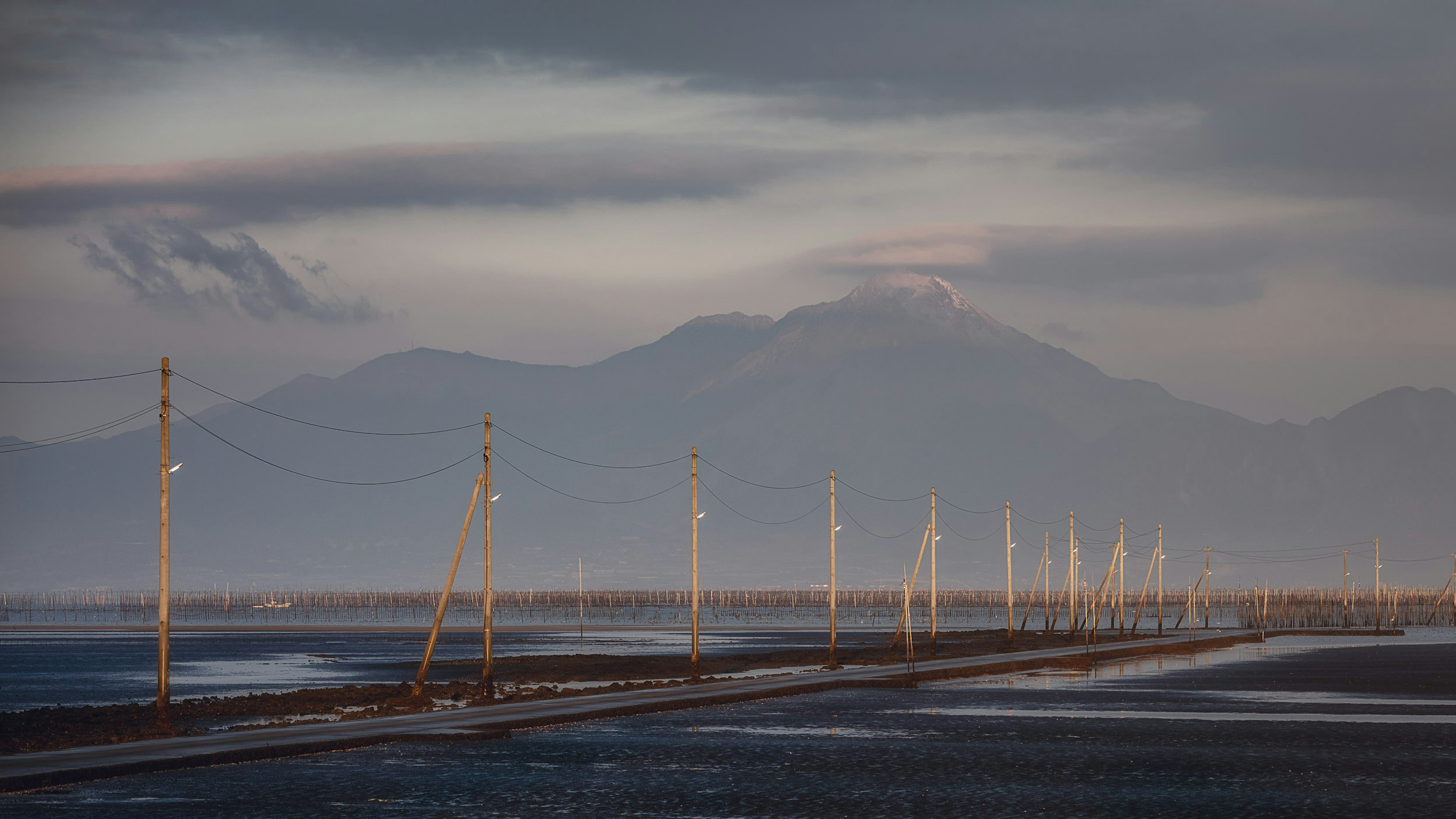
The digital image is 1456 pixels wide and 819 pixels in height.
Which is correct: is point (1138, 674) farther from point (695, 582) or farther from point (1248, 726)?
point (1248, 726)

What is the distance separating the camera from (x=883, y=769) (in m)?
28.5

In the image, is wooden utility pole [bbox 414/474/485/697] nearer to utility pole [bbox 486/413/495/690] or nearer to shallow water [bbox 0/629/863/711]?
utility pole [bbox 486/413/495/690]

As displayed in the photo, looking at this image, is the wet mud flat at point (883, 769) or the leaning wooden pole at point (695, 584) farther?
the leaning wooden pole at point (695, 584)

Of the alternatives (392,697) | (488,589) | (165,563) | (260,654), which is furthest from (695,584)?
(260,654)

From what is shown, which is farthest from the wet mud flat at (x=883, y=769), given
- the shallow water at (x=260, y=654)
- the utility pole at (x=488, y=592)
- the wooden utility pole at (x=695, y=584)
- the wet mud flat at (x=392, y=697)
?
the shallow water at (x=260, y=654)

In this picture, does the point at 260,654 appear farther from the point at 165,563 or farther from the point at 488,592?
Answer: the point at 165,563

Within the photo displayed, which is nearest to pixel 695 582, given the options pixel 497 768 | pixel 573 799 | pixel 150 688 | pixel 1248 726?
pixel 150 688

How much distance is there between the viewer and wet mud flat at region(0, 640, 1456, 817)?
23625 millimetres

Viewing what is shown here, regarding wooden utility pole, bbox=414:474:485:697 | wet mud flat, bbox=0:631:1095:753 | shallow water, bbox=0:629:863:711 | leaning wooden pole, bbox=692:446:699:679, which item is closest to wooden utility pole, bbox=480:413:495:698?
wooden utility pole, bbox=414:474:485:697

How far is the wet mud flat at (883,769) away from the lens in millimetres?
23625

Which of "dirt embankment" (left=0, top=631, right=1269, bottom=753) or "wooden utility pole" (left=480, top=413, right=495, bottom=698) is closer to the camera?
"dirt embankment" (left=0, top=631, right=1269, bottom=753)

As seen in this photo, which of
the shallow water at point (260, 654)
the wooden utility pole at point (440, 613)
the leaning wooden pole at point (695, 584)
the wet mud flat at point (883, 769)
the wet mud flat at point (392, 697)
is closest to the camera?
the wet mud flat at point (883, 769)

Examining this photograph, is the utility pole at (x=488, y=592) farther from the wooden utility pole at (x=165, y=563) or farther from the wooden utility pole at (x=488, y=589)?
the wooden utility pole at (x=165, y=563)

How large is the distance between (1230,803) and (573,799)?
981 cm
